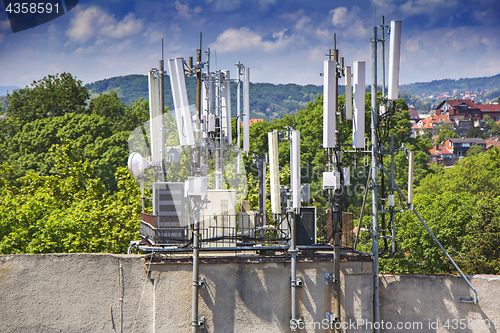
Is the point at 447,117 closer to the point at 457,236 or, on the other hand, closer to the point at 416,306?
the point at 457,236

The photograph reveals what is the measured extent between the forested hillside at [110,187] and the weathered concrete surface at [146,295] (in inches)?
165

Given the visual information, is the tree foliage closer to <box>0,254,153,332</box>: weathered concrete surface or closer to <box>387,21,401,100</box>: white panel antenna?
<box>387,21,401,100</box>: white panel antenna

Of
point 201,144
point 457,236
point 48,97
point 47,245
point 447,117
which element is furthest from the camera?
point 447,117

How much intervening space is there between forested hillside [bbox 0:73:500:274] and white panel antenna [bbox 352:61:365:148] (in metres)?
0.69

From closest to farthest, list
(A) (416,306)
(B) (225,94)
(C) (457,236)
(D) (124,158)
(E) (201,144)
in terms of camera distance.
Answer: (A) (416,306) → (E) (201,144) → (B) (225,94) → (C) (457,236) → (D) (124,158)

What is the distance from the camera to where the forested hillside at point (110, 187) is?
62.6ft

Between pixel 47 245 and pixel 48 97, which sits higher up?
pixel 48 97

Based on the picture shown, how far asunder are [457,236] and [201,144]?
50.1ft

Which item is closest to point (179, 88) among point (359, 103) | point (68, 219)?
point (359, 103)

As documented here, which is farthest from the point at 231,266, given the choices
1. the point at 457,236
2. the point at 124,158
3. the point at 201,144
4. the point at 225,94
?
the point at 124,158

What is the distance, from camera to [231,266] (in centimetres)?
1110

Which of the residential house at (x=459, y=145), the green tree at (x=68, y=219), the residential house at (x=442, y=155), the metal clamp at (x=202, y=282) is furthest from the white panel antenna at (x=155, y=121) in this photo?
the residential house at (x=459, y=145)

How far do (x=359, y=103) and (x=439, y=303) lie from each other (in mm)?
5867

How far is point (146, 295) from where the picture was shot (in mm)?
11078
